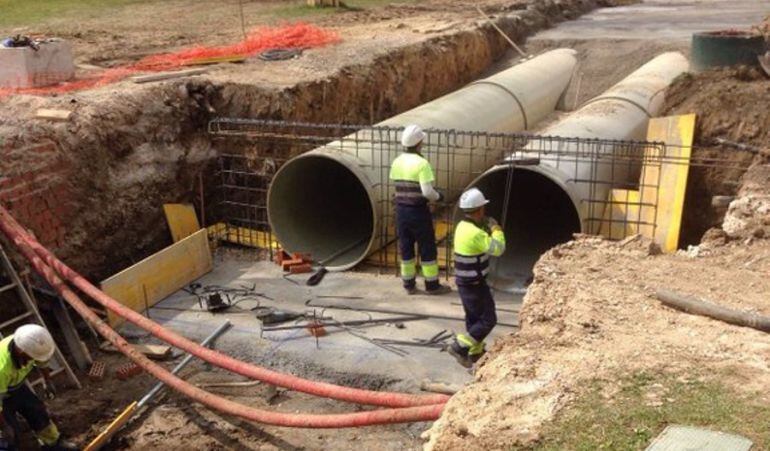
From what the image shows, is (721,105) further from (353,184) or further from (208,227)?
(208,227)

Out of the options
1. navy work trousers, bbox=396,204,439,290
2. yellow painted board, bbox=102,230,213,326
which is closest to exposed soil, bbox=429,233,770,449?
navy work trousers, bbox=396,204,439,290

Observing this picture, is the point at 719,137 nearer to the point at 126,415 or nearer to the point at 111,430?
the point at 126,415

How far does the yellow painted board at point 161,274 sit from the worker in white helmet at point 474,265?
3.68m

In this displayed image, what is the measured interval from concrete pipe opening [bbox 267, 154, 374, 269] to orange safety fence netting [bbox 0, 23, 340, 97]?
10.7ft

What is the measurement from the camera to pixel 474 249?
718cm

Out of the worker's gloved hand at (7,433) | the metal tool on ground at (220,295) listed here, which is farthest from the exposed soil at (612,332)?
the metal tool on ground at (220,295)

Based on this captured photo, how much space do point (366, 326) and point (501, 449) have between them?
4.39 metres

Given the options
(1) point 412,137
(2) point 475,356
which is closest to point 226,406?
(2) point 475,356

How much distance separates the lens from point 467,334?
24.6 ft

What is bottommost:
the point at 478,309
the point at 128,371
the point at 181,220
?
the point at 128,371

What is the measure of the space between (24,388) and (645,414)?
4825 millimetres

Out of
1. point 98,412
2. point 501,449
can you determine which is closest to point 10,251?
point 98,412

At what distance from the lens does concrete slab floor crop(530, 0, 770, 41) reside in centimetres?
1944

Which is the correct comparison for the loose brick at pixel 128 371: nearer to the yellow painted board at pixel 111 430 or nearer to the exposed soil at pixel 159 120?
the yellow painted board at pixel 111 430
